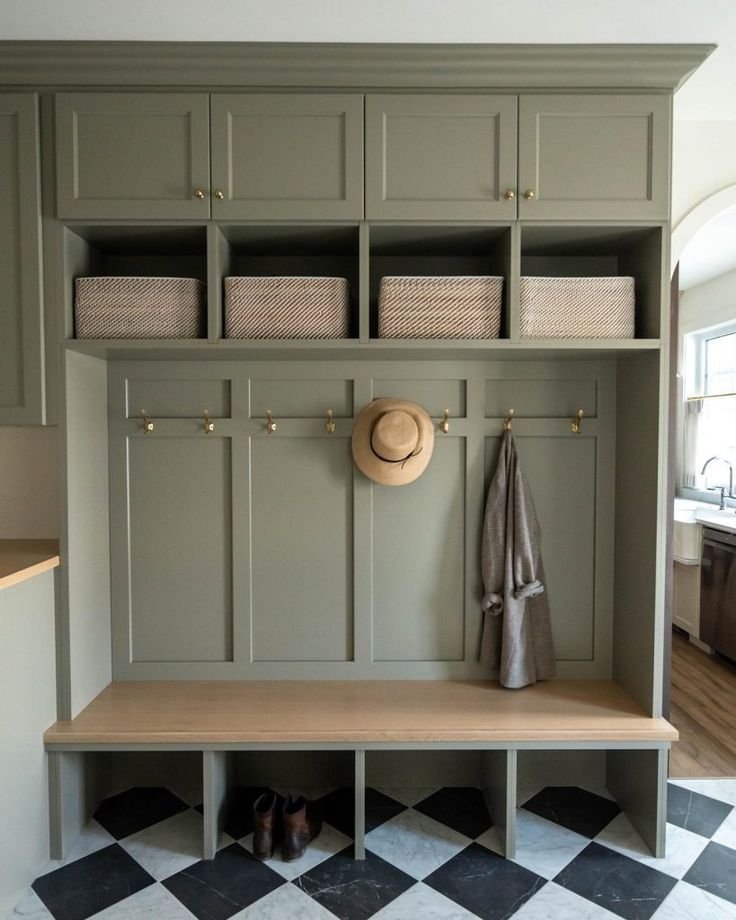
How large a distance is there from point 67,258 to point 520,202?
4.67 ft

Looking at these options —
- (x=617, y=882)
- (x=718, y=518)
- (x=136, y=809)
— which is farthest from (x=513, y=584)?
(x=718, y=518)

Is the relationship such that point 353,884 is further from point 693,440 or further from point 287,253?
point 693,440

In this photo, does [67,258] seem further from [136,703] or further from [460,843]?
[460,843]

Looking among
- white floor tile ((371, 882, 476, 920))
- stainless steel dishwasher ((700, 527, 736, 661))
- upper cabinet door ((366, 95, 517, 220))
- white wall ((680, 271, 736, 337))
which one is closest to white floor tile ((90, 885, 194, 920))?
white floor tile ((371, 882, 476, 920))

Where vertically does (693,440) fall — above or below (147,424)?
below

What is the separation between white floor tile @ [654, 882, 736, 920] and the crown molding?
2410mm

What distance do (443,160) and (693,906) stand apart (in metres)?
2.30

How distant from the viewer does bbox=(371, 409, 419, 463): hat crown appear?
2.19 meters

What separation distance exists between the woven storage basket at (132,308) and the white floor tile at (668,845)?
7.09 ft

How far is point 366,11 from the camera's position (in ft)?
5.90

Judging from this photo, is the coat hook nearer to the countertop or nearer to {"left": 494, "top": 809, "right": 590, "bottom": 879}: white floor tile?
the countertop

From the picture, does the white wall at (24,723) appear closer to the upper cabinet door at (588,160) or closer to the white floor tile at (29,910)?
the white floor tile at (29,910)

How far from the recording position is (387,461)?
2.25m

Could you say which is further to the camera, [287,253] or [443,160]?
[287,253]
